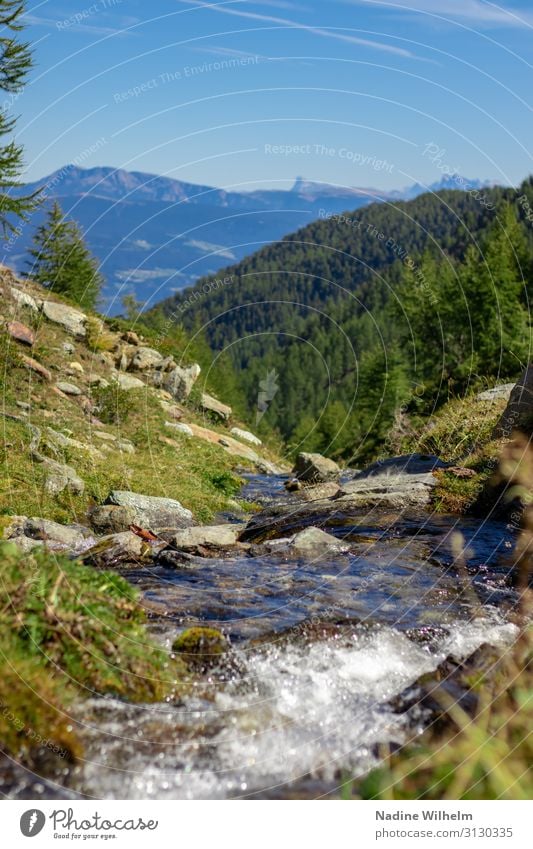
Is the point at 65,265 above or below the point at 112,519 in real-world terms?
above

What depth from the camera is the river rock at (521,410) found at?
48.6 feet

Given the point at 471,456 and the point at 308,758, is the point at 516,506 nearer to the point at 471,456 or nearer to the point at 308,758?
the point at 471,456

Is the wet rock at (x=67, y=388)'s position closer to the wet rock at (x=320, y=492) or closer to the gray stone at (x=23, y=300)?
the gray stone at (x=23, y=300)

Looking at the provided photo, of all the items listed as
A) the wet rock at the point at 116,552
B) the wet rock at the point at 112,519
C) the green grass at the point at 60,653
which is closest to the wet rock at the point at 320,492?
the wet rock at the point at 112,519

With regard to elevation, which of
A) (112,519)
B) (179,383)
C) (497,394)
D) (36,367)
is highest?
(497,394)

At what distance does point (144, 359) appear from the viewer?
116 ft

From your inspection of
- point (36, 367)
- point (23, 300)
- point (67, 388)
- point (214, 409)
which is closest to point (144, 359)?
point (214, 409)

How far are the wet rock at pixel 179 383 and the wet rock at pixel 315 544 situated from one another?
24747 mm

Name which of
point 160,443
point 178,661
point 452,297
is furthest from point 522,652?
point 452,297

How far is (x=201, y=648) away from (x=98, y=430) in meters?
17.5

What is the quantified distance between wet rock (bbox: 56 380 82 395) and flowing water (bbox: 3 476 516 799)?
53.4 feet

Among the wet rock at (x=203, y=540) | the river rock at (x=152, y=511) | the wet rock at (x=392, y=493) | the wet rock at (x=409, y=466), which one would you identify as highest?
the wet rock at (x=409, y=466)

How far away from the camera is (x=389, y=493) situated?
14.9m

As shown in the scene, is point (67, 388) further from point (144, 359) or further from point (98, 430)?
point (144, 359)
